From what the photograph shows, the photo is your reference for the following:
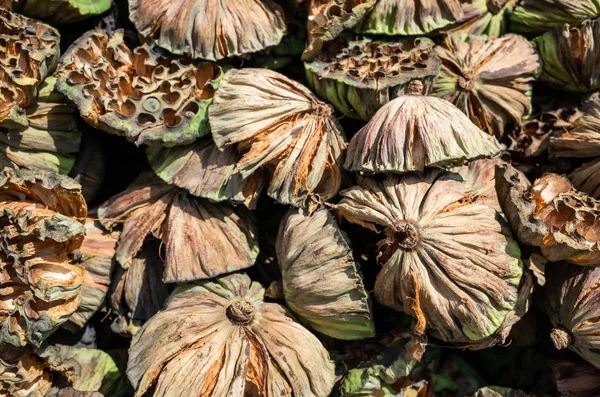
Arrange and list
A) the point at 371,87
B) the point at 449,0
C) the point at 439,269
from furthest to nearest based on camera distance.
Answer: the point at 449,0 < the point at 371,87 < the point at 439,269

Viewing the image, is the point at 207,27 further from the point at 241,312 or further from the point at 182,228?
the point at 241,312

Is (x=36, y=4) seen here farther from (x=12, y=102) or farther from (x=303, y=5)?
(x=303, y=5)

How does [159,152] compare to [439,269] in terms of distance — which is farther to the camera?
[159,152]

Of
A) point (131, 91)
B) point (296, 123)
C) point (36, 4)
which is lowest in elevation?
point (296, 123)

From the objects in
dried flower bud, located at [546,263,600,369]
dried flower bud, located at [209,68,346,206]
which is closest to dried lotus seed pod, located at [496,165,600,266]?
dried flower bud, located at [546,263,600,369]

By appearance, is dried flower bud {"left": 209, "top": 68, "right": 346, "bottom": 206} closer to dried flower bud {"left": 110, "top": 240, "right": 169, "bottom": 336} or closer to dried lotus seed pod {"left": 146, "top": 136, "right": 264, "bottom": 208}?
dried lotus seed pod {"left": 146, "top": 136, "right": 264, "bottom": 208}

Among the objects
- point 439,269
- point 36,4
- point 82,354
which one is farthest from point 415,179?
point 36,4

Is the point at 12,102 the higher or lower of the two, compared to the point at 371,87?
higher

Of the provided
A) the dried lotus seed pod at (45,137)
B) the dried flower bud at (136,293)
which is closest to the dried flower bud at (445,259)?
the dried flower bud at (136,293)
